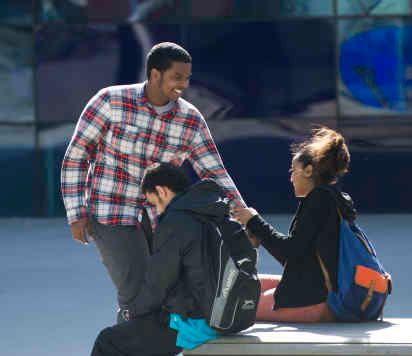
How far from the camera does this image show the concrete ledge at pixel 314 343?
15.4 feet

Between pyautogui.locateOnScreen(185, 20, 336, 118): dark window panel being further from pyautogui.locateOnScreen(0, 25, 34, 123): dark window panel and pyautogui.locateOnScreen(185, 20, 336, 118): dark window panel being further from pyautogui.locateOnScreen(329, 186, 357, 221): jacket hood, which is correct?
pyautogui.locateOnScreen(329, 186, 357, 221): jacket hood

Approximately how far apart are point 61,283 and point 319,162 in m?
4.45

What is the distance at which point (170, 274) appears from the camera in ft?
15.8

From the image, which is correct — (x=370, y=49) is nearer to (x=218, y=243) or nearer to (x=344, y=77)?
(x=344, y=77)

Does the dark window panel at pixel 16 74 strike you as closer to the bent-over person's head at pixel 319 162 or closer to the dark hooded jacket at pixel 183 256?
the bent-over person's head at pixel 319 162

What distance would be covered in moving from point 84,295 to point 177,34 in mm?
4870

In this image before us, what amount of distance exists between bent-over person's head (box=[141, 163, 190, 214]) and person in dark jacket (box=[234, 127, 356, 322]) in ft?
1.31

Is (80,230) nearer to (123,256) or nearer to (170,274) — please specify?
(123,256)

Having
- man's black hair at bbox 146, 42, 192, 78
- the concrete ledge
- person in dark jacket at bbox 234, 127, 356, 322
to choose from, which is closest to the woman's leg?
person in dark jacket at bbox 234, 127, 356, 322

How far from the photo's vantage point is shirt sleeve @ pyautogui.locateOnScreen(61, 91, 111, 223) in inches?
222

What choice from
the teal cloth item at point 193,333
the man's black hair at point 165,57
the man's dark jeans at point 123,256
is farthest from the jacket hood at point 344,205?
the man's dark jeans at point 123,256

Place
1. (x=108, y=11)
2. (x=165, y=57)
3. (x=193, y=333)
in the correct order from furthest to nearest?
(x=108, y=11) → (x=165, y=57) → (x=193, y=333)

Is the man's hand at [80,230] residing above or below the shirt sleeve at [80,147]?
below

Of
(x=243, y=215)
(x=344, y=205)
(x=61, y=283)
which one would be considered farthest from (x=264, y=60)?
(x=344, y=205)
